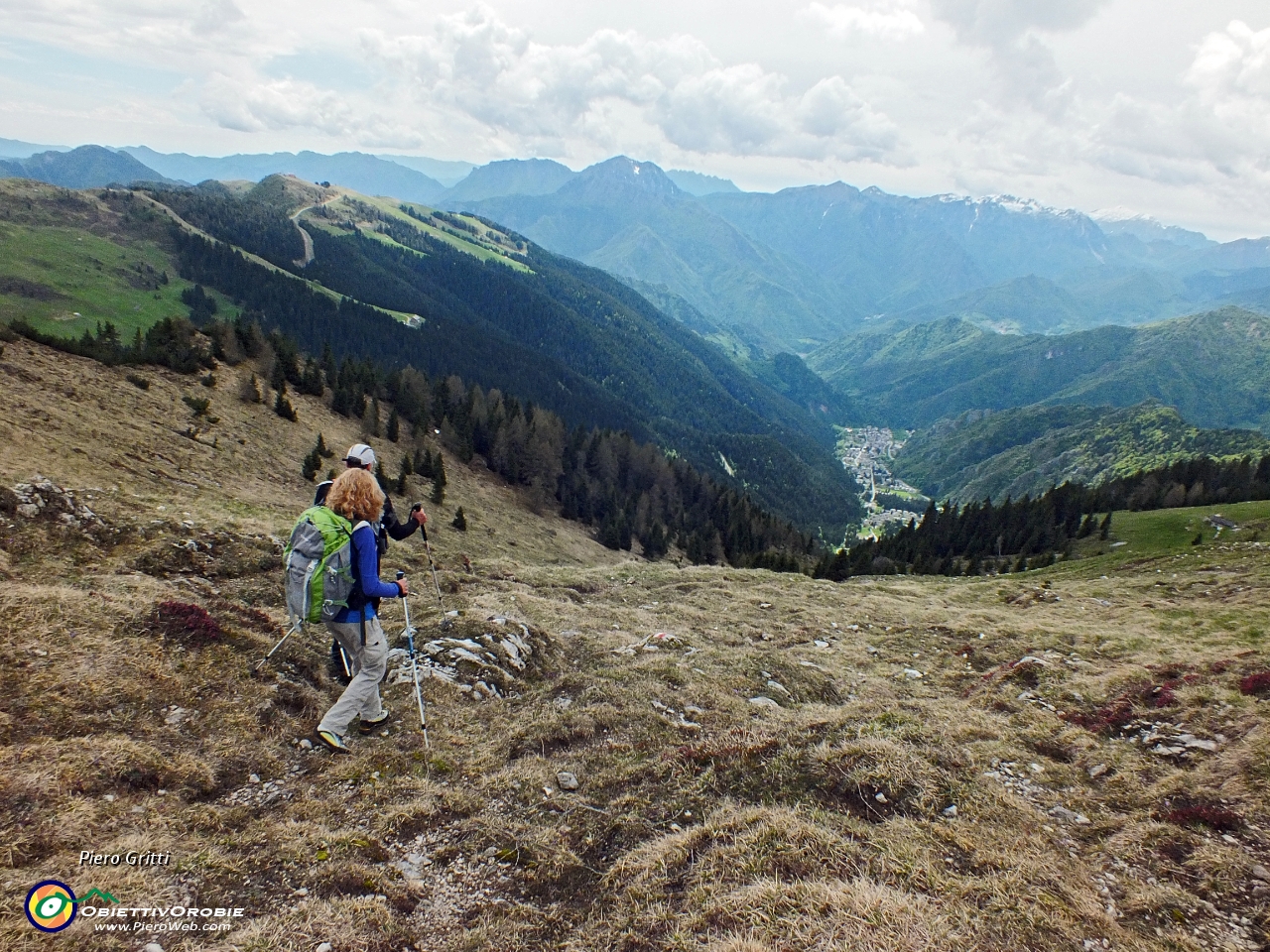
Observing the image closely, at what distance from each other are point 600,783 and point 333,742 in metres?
4.33

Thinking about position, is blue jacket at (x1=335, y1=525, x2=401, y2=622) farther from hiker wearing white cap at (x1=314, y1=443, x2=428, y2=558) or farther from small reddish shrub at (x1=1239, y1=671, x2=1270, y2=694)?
small reddish shrub at (x1=1239, y1=671, x2=1270, y2=694)

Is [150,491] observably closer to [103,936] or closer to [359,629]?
[359,629]

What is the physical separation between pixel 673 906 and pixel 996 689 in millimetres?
13224

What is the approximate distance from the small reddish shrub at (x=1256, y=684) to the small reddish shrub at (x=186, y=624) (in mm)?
21136

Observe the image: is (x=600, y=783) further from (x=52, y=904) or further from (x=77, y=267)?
(x=77, y=267)

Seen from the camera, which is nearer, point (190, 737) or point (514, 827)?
point (514, 827)

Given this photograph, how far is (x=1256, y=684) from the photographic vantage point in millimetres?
12453

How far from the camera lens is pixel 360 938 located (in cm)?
575

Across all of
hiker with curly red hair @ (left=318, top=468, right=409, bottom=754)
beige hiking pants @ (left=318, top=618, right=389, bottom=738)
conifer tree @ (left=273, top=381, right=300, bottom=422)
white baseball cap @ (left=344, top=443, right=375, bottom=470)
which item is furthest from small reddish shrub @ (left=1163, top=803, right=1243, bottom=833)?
conifer tree @ (left=273, top=381, right=300, bottom=422)

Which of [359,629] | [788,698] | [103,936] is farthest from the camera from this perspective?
[788,698]

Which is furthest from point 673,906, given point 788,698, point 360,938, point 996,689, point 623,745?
point 996,689

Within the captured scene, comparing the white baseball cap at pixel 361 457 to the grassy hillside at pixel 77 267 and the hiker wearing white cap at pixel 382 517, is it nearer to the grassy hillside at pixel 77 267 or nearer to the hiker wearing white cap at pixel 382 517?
the hiker wearing white cap at pixel 382 517

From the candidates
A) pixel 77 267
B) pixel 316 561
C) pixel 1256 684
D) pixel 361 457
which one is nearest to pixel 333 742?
pixel 316 561

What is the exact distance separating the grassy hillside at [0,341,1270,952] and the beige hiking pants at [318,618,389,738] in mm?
649
